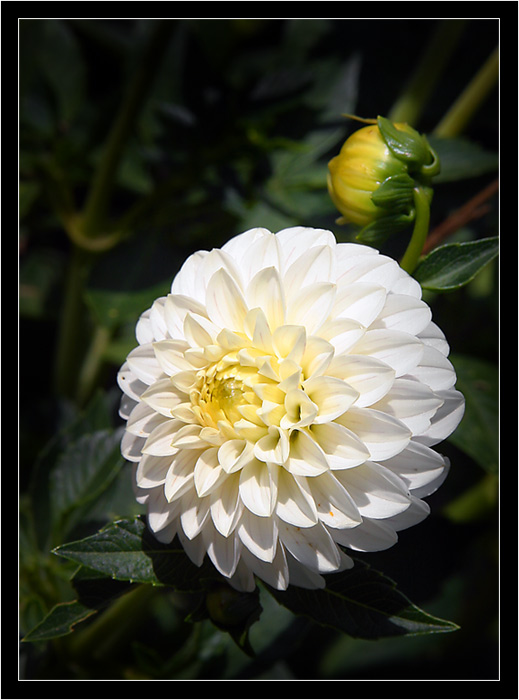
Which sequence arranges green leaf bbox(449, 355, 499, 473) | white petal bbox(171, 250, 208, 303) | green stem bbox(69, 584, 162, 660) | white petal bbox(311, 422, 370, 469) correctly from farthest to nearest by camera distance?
1. green leaf bbox(449, 355, 499, 473)
2. green stem bbox(69, 584, 162, 660)
3. white petal bbox(171, 250, 208, 303)
4. white petal bbox(311, 422, 370, 469)

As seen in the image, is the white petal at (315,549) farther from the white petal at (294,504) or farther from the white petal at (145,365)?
the white petal at (145,365)

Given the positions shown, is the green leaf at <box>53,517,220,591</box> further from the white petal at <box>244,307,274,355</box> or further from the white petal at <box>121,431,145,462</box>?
the white petal at <box>244,307,274,355</box>

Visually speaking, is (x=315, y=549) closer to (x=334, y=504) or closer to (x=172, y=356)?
(x=334, y=504)

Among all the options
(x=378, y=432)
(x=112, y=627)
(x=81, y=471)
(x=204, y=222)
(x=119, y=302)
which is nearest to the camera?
(x=378, y=432)

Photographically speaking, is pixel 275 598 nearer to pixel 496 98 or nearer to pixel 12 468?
pixel 12 468

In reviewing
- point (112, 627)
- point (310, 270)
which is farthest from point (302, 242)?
point (112, 627)

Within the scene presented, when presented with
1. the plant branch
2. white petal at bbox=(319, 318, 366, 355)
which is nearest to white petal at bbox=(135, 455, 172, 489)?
white petal at bbox=(319, 318, 366, 355)
